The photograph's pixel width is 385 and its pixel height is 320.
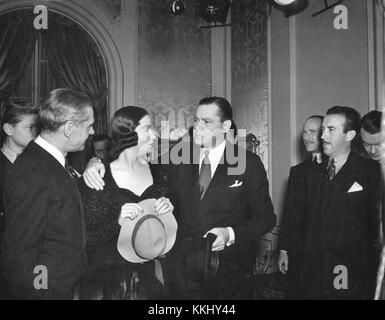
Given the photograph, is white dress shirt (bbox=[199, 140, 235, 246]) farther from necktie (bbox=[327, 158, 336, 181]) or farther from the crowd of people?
necktie (bbox=[327, 158, 336, 181])

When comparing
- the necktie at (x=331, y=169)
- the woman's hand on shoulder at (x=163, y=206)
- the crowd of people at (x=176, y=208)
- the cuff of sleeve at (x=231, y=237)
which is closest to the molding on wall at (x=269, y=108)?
the crowd of people at (x=176, y=208)

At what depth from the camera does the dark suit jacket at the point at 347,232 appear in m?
1.24

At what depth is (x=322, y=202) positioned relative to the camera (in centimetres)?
130

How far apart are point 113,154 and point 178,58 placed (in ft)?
4.72

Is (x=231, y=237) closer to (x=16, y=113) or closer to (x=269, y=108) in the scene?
(x=16, y=113)

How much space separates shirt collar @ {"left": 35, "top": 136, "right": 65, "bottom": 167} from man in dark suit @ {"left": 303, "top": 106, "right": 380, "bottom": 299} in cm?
87

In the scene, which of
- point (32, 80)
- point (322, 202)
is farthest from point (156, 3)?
point (322, 202)

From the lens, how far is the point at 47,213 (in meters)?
0.94

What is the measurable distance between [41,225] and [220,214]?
58cm

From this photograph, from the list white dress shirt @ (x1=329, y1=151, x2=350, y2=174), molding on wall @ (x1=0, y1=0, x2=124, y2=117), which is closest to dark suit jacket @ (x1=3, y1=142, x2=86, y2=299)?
white dress shirt @ (x1=329, y1=151, x2=350, y2=174)

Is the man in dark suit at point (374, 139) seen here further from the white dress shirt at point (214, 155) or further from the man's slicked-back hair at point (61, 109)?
the man's slicked-back hair at point (61, 109)

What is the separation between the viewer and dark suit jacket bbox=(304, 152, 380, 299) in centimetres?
124

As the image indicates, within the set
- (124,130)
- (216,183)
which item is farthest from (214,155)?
(124,130)
